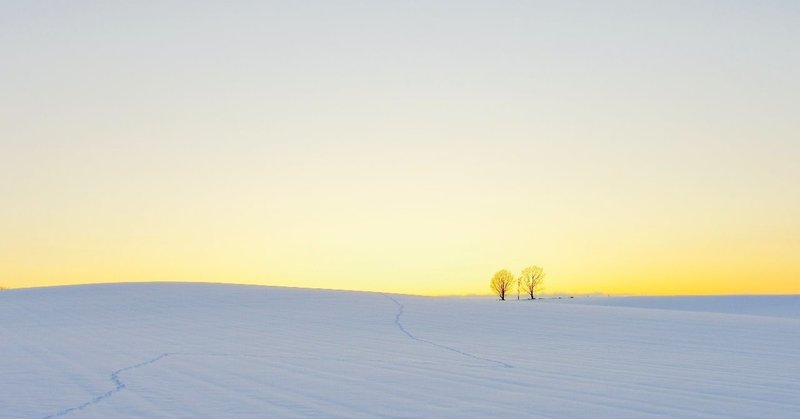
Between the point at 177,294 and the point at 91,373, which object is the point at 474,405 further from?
the point at 177,294

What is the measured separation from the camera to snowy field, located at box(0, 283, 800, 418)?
24.3ft

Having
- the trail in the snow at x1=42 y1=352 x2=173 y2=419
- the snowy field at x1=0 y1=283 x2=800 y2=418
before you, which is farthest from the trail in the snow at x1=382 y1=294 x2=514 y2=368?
the trail in the snow at x1=42 y1=352 x2=173 y2=419

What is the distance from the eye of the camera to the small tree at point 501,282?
72562 millimetres

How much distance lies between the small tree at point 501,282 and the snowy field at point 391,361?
49.6m

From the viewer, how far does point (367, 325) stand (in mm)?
17516

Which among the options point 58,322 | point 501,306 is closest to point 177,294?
point 58,322

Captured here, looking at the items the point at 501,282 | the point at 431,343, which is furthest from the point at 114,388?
the point at 501,282

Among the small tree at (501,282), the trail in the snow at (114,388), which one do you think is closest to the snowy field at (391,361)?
the trail in the snow at (114,388)

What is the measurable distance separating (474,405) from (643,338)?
8.67 m

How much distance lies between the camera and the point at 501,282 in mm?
72625

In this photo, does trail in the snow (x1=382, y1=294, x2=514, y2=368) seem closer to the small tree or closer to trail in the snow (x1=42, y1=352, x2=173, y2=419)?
trail in the snow (x1=42, y1=352, x2=173, y2=419)

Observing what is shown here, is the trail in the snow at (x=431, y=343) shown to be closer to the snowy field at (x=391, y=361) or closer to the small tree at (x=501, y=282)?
the snowy field at (x=391, y=361)

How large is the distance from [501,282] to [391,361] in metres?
62.5

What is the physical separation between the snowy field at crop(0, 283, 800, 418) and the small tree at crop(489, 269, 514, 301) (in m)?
49.6
